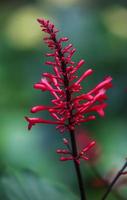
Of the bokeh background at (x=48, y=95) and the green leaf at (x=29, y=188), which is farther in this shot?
the bokeh background at (x=48, y=95)

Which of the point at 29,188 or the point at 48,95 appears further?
the point at 48,95

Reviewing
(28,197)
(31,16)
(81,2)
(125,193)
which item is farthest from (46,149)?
(81,2)

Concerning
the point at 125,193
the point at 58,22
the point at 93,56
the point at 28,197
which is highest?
the point at 58,22

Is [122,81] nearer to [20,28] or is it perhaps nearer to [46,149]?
[46,149]

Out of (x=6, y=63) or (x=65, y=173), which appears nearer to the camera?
(x=65, y=173)

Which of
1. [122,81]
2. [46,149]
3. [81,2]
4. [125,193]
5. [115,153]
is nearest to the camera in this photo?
[125,193]

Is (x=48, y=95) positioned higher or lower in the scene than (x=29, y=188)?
higher

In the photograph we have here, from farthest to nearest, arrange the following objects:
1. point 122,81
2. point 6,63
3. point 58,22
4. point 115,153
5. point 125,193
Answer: point 58,22
point 6,63
point 122,81
point 115,153
point 125,193

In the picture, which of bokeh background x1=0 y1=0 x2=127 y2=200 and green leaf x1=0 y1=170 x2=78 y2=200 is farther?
bokeh background x1=0 y1=0 x2=127 y2=200
